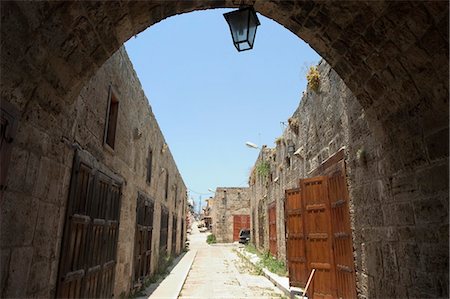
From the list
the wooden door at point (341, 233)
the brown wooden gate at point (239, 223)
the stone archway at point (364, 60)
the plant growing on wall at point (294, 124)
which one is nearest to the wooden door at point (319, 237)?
the wooden door at point (341, 233)

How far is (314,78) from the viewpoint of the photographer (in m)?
7.04

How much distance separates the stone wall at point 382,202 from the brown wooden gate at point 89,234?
142 inches

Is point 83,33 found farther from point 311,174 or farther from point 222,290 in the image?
point 222,290

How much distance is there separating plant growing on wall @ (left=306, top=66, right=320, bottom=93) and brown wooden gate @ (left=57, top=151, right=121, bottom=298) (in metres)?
4.45

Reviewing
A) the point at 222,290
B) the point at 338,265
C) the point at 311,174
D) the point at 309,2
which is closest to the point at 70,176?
the point at 309,2

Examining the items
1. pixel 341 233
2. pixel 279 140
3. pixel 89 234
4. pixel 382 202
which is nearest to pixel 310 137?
pixel 341 233

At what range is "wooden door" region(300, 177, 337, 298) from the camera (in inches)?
238

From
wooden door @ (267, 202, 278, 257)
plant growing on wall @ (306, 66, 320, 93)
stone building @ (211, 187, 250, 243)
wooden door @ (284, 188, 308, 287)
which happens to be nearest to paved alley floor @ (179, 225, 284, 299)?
wooden door @ (284, 188, 308, 287)

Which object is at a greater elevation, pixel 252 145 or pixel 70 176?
pixel 252 145

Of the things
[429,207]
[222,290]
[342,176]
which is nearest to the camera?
[429,207]

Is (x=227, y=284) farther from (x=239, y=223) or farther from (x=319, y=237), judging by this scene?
(x=239, y=223)

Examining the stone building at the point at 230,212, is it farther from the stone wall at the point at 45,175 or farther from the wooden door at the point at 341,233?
the wooden door at the point at 341,233

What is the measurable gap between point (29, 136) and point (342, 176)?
186 inches

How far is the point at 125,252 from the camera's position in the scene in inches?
261
